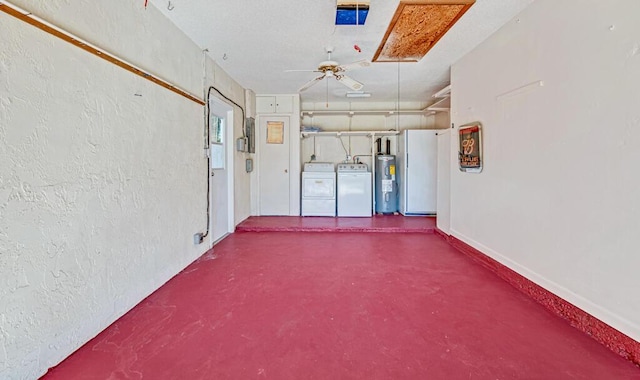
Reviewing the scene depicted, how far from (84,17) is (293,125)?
161 inches

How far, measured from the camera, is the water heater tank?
604 cm

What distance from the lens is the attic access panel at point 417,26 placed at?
7.95ft

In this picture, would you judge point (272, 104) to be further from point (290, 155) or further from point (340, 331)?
point (340, 331)

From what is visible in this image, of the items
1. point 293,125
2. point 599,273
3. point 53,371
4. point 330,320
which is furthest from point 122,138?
point 293,125

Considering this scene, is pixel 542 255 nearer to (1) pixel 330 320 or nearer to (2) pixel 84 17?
(1) pixel 330 320

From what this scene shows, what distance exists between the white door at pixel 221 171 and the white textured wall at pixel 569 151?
325cm

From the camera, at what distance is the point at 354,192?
5746 millimetres

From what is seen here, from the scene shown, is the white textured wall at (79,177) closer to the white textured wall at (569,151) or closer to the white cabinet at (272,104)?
the white cabinet at (272,104)

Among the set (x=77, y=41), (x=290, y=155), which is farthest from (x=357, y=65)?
(x=290, y=155)

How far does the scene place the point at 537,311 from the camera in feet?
7.34

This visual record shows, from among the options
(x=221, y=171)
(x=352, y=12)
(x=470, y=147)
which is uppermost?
(x=352, y=12)

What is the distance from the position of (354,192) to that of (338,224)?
953 mm

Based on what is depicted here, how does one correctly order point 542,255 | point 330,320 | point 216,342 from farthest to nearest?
point 542,255 < point 330,320 < point 216,342

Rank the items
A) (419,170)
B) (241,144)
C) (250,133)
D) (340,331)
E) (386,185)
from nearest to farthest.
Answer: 1. (340,331)
2. (241,144)
3. (250,133)
4. (419,170)
5. (386,185)
